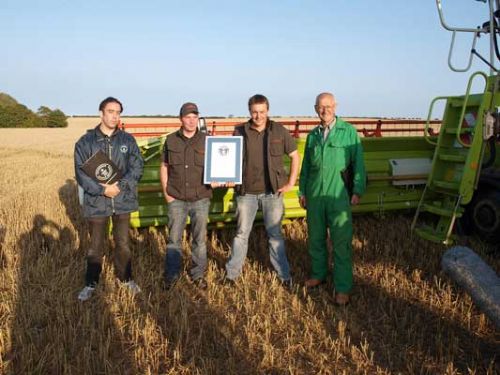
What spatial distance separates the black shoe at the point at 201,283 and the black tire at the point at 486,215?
10.8 feet

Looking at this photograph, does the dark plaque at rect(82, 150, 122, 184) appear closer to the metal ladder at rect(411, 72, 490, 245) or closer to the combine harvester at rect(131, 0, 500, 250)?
the combine harvester at rect(131, 0, 500, 250)

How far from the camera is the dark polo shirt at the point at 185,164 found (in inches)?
162

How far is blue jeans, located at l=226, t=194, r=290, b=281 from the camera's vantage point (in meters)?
4.25

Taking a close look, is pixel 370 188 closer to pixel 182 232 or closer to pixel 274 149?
pixel 274 149

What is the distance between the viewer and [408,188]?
20.5 feet

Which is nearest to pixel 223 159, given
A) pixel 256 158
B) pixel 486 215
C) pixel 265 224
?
pixel 256 158

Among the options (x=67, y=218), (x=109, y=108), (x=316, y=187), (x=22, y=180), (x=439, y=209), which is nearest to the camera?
(x=109, y=108)

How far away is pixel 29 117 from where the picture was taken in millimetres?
44000

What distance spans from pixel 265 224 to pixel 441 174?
2406 millimetres

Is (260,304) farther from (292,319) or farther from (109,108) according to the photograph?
(109,108)

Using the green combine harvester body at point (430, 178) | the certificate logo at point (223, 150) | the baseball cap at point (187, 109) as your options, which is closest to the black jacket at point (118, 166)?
the baseball cap at point (187, 109)

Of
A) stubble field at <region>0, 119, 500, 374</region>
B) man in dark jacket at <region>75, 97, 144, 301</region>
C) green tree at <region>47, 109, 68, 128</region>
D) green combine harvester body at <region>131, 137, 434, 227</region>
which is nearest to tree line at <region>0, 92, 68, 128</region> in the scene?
green tree at <region>47, 109, 68, 128</region>

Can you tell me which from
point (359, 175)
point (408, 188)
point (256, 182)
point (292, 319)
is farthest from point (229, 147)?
point (408, 188)

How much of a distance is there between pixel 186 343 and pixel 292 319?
873mm
